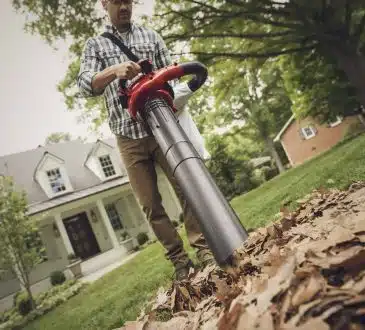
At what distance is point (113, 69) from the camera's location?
1926 mm

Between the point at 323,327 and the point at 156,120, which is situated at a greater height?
the point at 156,120

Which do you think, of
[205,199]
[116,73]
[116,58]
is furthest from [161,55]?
[205,199]

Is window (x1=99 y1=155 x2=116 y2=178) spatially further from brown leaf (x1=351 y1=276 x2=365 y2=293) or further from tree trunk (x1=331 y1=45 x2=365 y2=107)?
brown leaf (x1=351 y1=276 x2=365 y2=293)

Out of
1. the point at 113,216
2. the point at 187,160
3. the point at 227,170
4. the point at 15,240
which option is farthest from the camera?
the point at 227,170

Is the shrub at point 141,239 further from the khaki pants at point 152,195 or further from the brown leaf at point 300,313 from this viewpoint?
the brown leaf at point 300,313

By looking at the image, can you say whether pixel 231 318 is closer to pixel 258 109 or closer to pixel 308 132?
pixel 258 109

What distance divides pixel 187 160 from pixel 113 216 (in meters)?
20.0

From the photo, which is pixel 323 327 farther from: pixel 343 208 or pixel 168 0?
pixel 168 0

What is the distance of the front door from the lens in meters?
19.4

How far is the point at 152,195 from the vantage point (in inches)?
105

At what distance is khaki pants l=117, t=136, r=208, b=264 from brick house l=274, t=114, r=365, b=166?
31.2m

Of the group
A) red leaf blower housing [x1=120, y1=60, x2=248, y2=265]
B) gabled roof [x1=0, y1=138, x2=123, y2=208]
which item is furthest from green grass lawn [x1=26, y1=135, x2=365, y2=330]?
gabled roof [x1=0, y1=138, x2=123, y2=208]

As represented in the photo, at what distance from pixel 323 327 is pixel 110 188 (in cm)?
1842

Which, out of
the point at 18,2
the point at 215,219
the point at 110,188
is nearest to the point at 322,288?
the point at 215,219
